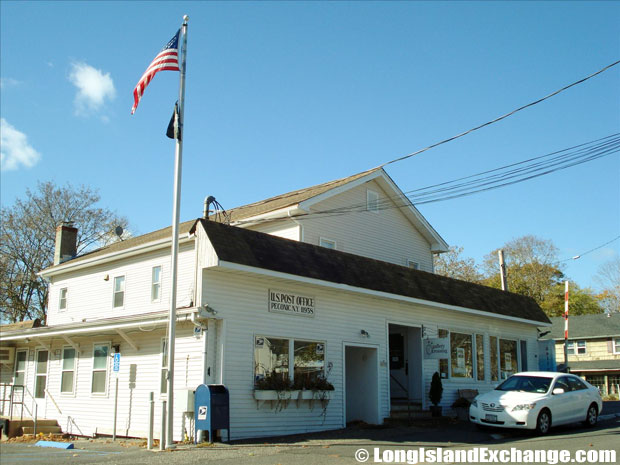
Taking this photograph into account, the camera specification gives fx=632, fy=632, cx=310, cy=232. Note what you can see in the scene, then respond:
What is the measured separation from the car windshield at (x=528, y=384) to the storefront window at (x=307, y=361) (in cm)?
471

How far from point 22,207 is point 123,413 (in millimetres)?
27516

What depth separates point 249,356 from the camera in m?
14.9

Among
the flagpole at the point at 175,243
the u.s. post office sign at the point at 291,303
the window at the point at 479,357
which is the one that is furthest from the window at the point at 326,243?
the flagpole at the point at 175,243

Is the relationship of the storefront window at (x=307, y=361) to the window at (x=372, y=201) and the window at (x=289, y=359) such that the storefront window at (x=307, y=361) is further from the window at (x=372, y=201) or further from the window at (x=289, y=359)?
the window at (x=372, y=201)

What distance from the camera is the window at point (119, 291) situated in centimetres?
1975

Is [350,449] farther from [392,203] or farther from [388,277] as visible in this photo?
[392,203]

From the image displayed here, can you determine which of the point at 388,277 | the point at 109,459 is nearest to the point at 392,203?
the point at 388,277

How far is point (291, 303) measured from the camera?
16.1 meters

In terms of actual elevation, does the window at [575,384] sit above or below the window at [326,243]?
below

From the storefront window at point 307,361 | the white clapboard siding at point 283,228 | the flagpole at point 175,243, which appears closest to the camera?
the flagpole at point 175,243

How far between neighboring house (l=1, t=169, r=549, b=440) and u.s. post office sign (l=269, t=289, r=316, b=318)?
0.04m

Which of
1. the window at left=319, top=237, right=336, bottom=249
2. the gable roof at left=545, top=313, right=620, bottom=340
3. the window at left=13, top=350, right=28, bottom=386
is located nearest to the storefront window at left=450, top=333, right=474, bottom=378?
the window at left=319, top=237, right=336, bottom=249

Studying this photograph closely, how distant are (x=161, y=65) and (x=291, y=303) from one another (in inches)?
258

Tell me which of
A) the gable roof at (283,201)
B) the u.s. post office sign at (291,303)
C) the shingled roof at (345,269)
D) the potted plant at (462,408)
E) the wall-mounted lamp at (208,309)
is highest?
the gable roof at (283,201)
